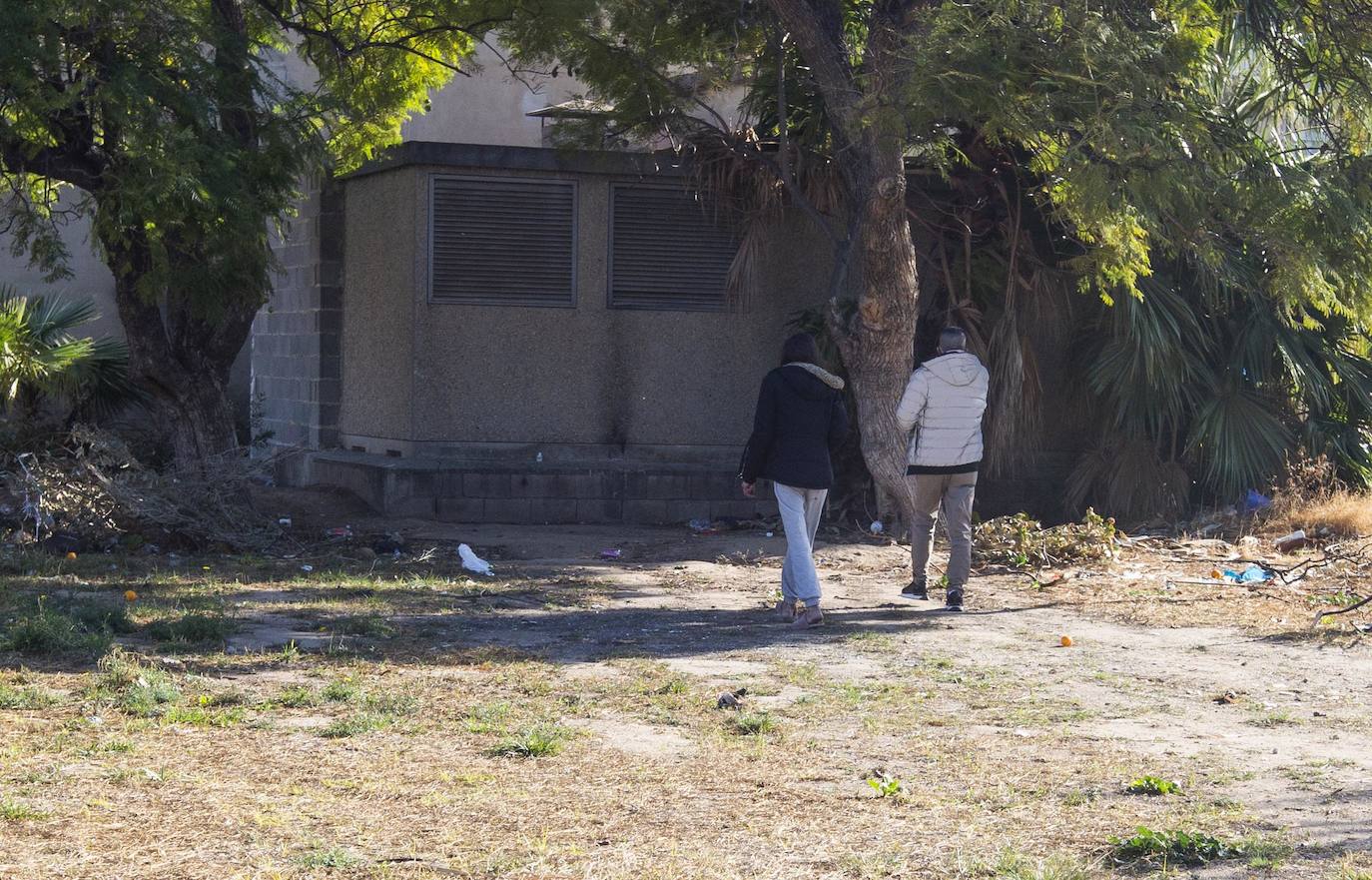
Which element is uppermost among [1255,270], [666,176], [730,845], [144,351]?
[666,176]

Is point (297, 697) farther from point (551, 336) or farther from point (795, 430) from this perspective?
point (551, 336)

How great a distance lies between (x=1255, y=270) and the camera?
42.1 ft

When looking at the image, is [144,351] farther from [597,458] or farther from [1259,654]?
[1259,654]

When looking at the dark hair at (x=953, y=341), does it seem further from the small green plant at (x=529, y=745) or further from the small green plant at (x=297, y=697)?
the small green plant at (x=297, y=697)

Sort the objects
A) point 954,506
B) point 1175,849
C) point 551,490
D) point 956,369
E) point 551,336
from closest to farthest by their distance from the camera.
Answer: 1. point 1175,849
2. point 956,369
3. point 954,506
4. point 551,490
5. point 551,336

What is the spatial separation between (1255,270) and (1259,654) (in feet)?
18.0

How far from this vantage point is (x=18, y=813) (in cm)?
466

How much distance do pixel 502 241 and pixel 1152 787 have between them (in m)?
9.43

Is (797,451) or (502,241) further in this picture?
(502,241)

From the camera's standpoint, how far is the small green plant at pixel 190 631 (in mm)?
7609

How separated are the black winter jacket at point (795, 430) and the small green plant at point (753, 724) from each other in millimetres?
2663

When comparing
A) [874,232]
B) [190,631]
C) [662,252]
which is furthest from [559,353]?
[190,631]

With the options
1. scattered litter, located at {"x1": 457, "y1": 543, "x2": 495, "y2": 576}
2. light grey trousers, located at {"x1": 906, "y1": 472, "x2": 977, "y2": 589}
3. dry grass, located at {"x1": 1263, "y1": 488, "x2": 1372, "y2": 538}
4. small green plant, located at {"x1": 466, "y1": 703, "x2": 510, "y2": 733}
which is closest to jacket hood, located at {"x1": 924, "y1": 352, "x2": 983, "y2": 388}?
light grey trousers, located at {"x1": 906, "y1": 472, "x2": 977, "y2": 589}

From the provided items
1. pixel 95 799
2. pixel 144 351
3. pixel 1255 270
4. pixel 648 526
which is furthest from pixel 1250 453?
pixel 95 799
